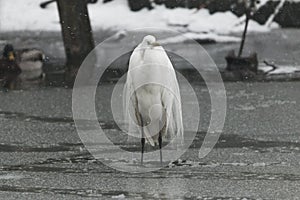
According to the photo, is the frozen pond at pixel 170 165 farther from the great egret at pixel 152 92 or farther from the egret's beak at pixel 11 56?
the egret's beak at pixel 11 56

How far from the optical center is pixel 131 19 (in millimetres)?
19547

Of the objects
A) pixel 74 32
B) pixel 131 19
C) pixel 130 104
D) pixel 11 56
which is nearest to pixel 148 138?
pixel 130 104

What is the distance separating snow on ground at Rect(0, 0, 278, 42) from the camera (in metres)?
18.7

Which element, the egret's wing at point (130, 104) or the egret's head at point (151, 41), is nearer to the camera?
the egret's head at point (151, 41)

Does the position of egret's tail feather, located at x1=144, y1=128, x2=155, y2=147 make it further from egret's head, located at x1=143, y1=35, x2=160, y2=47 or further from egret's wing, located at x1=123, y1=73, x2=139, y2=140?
egret's head, located at x1=143, y1=35, x2=160, y2=47

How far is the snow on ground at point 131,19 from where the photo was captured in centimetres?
1869

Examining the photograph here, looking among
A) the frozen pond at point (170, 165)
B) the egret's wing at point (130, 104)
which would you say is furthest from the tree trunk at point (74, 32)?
the egret's wing at point (130, 104)

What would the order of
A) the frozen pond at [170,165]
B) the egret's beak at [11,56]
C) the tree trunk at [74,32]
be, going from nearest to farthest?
the frozen pond at [170,165], the tree trunk at [74,32], the egret's beak at [11,56]

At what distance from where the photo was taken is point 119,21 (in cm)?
1944

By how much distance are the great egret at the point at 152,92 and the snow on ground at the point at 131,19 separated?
878 cm

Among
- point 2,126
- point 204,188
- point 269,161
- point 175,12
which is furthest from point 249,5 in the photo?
point 204,188

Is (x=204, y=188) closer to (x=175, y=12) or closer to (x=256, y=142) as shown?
(x=256, y=142)

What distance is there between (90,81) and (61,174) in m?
5.81

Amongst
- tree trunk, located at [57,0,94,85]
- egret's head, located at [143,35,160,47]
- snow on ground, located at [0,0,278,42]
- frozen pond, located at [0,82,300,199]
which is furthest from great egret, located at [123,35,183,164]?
snow on ground, located at [0,0,278,42]
